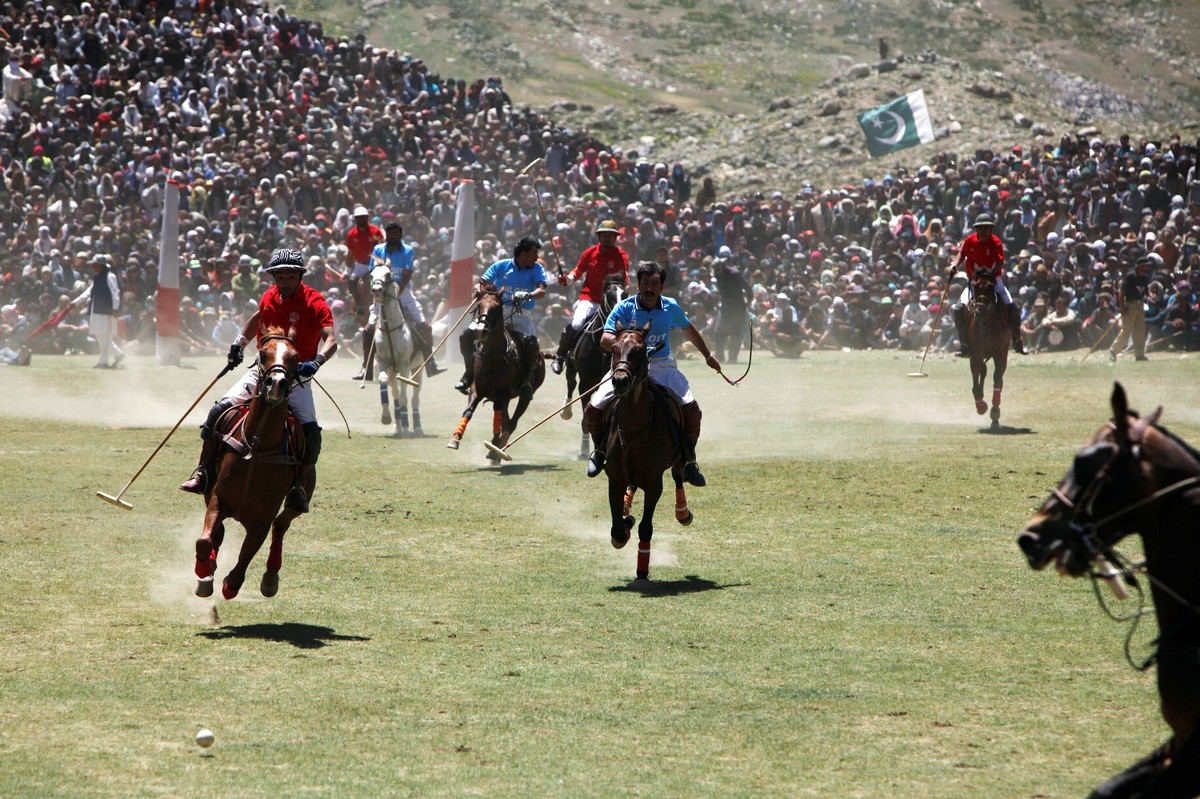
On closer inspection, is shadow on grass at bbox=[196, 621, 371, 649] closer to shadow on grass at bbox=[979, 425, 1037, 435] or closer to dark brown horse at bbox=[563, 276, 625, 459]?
dark brown horse at bbox=[563, 276, 625, 459]

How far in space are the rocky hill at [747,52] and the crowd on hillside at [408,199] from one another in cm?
1448

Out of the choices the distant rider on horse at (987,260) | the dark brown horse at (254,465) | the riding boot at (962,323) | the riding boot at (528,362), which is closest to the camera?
the dark brown horse at (254,465)

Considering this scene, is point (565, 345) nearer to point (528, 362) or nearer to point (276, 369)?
point (528, 362)

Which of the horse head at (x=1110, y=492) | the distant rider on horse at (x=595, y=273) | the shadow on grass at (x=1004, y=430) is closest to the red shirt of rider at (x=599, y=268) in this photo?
the distant rider on horse at (x=595, y=273)

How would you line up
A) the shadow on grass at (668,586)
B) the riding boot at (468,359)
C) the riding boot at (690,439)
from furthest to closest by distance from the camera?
the riding boot at (468,359) → the riding boot at (690,439) → the shadow on grass at (668,586)

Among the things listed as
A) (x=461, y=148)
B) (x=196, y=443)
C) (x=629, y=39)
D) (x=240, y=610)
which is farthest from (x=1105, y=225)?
(x=629, y=39)

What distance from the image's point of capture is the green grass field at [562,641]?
26.3 ft

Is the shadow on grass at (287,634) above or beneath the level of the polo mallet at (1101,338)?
beneath

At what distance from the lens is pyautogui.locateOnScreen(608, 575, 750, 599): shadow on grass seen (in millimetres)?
13047

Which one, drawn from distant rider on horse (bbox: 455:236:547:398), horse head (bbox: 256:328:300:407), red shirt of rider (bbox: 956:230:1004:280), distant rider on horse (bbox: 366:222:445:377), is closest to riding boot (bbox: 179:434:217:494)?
horse head (bbox: 256:328:300:407)

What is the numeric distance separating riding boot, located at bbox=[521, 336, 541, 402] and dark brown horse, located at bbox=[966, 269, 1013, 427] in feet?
23.9

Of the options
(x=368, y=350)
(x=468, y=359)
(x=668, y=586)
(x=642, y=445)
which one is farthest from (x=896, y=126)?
(x=668, y=586)

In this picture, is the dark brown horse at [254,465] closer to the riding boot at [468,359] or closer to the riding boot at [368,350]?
the riding boot at [468,359]

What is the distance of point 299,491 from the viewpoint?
1198 cm
